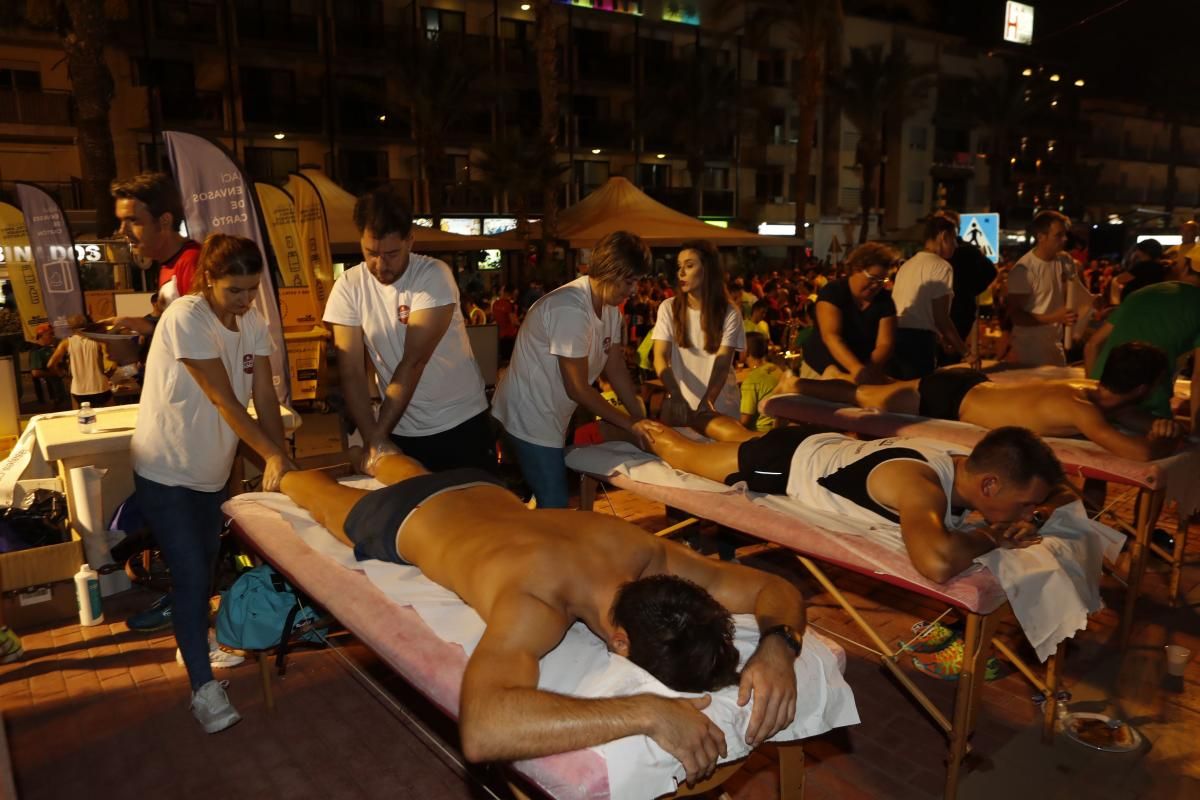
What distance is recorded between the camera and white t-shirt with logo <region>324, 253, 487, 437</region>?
3408 mm

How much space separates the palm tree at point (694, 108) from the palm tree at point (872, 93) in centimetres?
499

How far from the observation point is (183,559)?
9.80 ft

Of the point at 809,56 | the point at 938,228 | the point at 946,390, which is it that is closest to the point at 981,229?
the point at 938,228

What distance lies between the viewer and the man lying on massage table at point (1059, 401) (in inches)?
144

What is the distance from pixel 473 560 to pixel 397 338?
142 cm

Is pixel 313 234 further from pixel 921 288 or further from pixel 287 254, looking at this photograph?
pixel 921 288

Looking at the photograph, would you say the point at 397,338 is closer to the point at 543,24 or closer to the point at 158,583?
the point at 158,583

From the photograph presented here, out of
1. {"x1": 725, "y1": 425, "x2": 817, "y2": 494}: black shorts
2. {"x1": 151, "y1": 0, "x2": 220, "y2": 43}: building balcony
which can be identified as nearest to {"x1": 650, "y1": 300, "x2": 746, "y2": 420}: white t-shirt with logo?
{"x1": 725, "y1": 425, "x2": 817, "y2": 494}: black shorts

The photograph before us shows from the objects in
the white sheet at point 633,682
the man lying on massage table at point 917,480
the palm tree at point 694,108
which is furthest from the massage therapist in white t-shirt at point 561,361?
the palm tree at point 694,108

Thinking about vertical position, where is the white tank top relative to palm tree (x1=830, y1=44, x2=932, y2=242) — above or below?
below

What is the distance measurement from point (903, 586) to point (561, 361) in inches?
64.4

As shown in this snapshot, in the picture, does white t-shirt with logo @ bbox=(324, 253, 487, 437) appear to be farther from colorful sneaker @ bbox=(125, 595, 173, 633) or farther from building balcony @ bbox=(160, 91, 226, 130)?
building balcony @ bbox=(160, 91, 226, 130)

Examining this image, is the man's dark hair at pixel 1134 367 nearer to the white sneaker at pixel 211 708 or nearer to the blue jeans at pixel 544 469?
the blue jeans at pixel 544 469

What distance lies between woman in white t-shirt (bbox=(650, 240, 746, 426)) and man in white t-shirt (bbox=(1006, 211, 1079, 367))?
2.28 m
